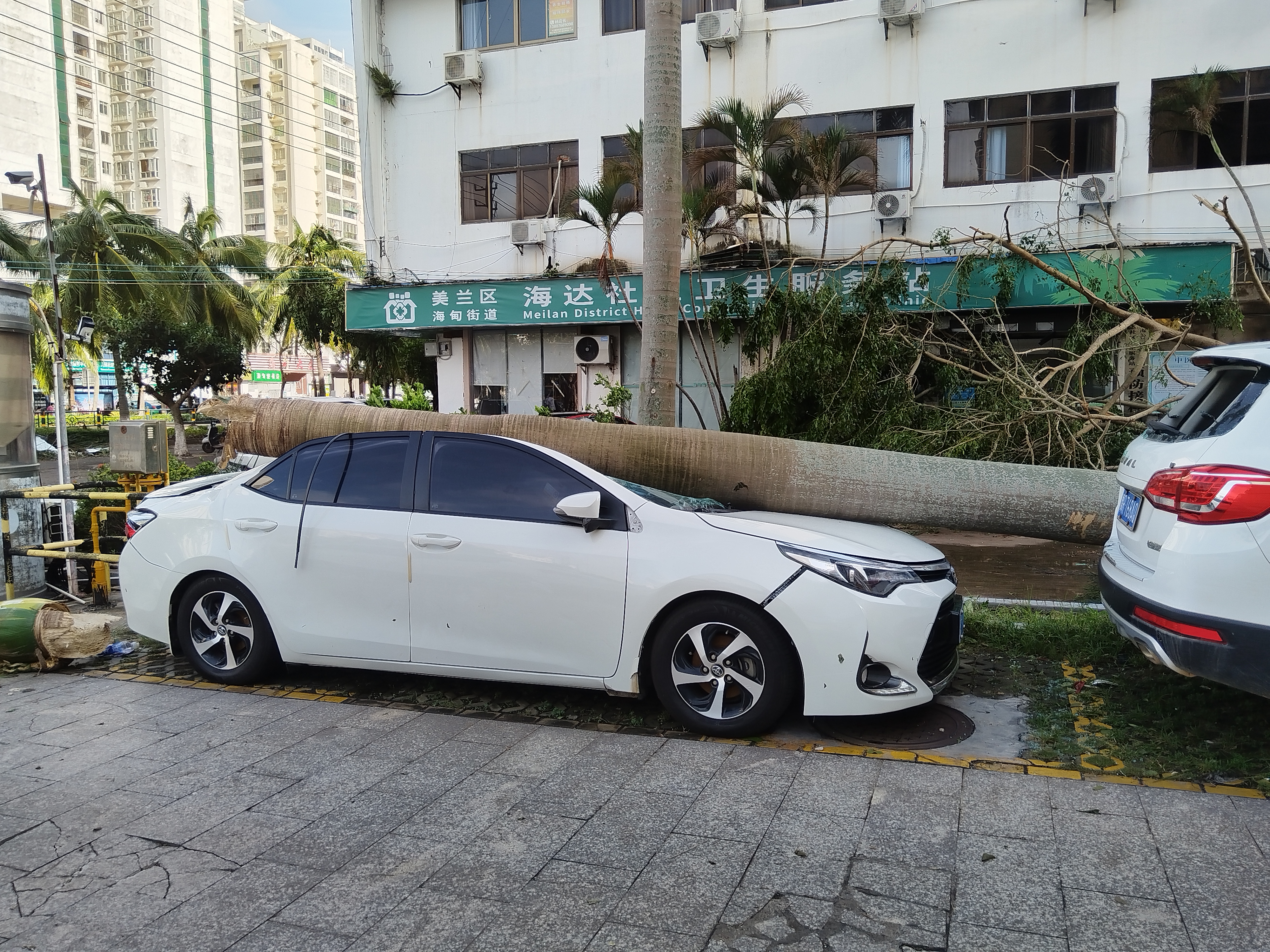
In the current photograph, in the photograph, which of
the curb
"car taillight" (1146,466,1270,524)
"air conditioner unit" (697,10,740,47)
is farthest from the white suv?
"air conditioner unit" (697,10,740,47)

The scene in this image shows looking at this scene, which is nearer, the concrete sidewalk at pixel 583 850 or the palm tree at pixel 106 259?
the concrete sidewalk at pixel 583 850

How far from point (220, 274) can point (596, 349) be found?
21.3 m

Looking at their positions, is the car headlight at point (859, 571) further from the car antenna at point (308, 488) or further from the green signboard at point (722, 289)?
the green signboard at point (722, 289)

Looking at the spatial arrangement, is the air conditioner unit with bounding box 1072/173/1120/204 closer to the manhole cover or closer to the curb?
the manhole cover

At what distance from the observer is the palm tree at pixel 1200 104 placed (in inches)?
524

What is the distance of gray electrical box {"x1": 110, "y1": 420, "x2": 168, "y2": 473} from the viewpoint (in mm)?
8492

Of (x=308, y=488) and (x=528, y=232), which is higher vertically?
(x=528, y=232)

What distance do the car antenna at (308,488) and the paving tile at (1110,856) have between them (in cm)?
390

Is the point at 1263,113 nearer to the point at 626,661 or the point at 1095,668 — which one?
the point at 1095,668

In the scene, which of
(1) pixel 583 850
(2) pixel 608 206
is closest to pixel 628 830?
(1) pixel 583 850

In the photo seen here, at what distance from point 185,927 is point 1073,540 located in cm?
584

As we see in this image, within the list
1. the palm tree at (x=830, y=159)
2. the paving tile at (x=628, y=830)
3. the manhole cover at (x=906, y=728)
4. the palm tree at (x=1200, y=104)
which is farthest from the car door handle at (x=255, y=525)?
the palm tree at (x=1200, y=104)

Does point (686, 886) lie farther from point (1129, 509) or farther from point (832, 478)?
point (832, 478)

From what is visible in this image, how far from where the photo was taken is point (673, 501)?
5.25 metres
